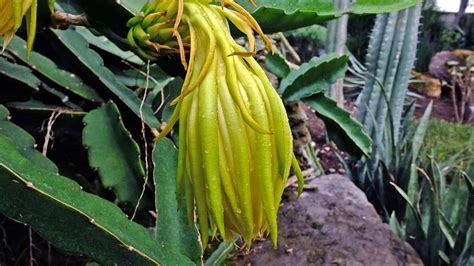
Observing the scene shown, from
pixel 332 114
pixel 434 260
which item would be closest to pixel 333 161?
pixel 434 260

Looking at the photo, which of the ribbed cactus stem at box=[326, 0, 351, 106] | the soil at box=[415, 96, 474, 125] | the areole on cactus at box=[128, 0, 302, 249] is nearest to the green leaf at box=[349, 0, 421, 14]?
the areole on cactus at box=[128, 0, 302, 249]

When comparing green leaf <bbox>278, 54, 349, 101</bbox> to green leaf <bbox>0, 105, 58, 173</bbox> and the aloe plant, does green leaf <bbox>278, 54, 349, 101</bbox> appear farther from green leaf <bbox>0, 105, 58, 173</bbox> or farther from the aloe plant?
green leaf <bbox>0, 105, 58, 173</bbox>

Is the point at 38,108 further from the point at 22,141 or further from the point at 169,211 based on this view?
the point at 169,211

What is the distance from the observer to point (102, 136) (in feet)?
2.69

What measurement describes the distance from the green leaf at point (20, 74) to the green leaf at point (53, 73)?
0.05ft

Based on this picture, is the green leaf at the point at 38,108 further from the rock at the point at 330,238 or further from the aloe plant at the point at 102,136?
the rock at the point at 330,238

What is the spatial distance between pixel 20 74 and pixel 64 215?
0.52 m

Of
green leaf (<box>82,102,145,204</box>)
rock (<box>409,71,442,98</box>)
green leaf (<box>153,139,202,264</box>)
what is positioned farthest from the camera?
rock (<box>409,71,442,98</box>)

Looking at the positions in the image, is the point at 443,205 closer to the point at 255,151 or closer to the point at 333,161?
the point at 333,161

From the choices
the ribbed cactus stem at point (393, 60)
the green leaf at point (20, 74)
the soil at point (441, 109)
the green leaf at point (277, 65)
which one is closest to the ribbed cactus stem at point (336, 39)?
the ribbed cactus stem at point (393, 60)

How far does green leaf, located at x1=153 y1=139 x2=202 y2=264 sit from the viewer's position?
69cm

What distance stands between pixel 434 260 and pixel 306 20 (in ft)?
3.60

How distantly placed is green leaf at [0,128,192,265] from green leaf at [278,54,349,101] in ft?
2.36

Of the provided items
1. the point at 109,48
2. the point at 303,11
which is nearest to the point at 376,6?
the point at 303,11
